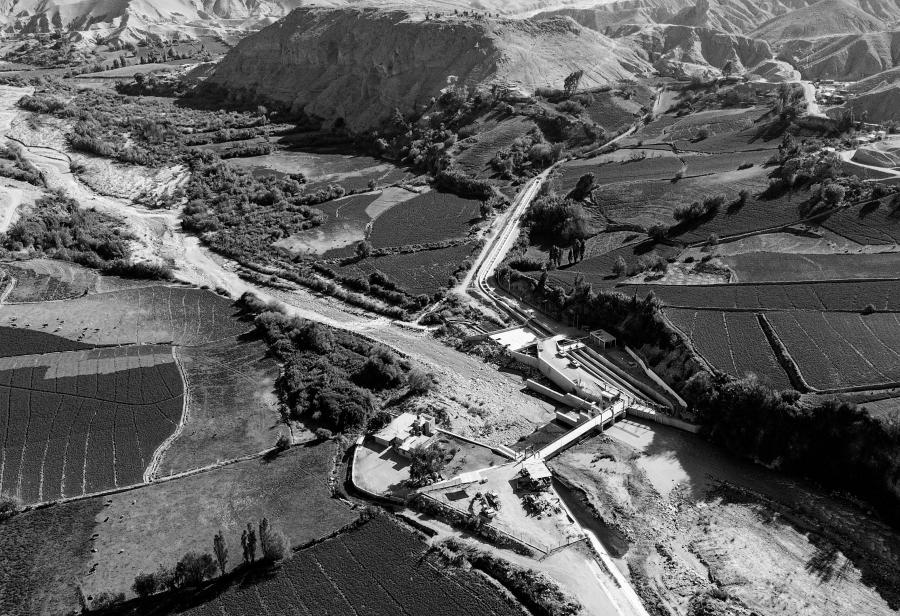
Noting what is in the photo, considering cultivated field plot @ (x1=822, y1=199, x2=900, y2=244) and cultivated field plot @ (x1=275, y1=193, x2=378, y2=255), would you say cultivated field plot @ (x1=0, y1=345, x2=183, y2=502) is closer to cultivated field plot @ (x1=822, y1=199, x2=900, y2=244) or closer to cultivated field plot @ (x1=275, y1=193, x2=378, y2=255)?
cultivated field plot @ (x1=275, y1=193, x2=378, y2=255)

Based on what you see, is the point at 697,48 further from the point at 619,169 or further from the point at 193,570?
the point at 193,570

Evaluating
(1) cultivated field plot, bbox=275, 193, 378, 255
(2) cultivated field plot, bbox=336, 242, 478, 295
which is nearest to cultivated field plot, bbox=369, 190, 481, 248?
(1) cultivated field plot, bbox=275, 193, 378, 255

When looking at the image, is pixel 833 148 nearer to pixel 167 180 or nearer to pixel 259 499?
pixel 259 499

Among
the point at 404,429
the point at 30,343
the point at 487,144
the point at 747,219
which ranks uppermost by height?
the point at 487,144

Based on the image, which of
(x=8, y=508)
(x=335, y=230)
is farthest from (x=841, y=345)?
(x=335, y=230)

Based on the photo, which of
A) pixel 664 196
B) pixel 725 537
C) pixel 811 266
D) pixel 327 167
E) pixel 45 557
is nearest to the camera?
pixel 45 557

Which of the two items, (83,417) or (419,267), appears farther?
(419,267)
